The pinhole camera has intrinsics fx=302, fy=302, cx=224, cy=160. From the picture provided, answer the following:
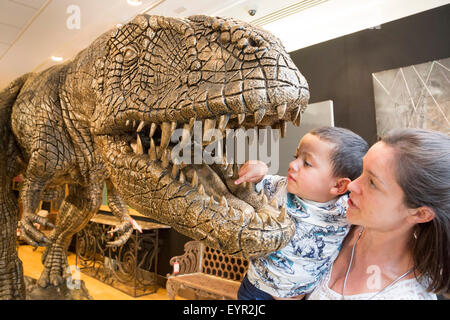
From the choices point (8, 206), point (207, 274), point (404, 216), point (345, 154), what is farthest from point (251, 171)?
point (207, 274)

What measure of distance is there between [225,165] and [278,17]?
241cm

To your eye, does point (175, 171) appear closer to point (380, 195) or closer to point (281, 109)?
point (281, 109)

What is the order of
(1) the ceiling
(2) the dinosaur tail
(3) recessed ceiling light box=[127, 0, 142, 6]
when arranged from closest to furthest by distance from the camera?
(2) the dinosaur tail, (1) the ceiling, (3) recessed ceiling light box=[127, 0, 142, 6]

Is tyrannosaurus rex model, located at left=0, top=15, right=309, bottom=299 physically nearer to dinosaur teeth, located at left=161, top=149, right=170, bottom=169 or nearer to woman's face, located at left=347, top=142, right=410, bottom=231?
dinosaur teeth, located at left=161, top=149, right=170, bottom=169

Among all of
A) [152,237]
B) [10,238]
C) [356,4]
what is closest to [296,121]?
[10,238]

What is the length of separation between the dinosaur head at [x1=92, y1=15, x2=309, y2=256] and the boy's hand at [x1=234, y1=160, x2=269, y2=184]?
35mm

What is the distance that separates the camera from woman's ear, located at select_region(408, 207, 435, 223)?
2.15 feet

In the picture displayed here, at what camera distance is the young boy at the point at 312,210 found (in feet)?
2.90

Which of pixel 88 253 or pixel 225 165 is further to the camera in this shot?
pixel 88 253

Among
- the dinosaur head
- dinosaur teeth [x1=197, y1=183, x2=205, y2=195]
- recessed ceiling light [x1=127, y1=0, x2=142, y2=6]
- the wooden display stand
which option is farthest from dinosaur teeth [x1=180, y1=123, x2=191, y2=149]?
the wooden display stand

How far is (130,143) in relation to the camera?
0.89 metres

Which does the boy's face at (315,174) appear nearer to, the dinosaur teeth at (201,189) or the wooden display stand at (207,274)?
the dinosaur teeth at (201,189)

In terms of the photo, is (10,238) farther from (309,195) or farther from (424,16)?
(424,16)

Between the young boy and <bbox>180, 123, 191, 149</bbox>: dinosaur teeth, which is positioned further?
the young boy
